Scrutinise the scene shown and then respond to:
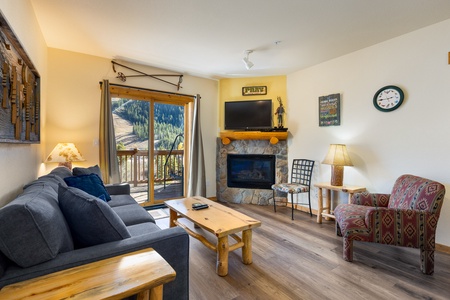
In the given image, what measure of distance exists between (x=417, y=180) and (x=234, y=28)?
257cm

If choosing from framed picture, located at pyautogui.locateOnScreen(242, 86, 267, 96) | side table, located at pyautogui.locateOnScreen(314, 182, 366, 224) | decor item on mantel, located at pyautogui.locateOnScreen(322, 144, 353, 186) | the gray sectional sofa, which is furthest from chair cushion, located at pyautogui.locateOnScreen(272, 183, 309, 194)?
the gray sectional sofa

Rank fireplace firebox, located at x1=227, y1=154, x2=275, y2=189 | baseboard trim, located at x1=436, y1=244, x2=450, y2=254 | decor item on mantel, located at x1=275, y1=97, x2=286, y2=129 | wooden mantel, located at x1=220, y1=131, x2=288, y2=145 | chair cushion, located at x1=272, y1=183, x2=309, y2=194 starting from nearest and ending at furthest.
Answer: baseboard trim, located at x1=436, y1=244, x2=450, y2=254
chair cushion, located at x1=272, y1=183, x2=309, y2=194
wooden mantel, located at x1=220, y1=131, x2=288, y2=145
decor item on mantel, located at x1=275, y1=97, x2=286, y2=129
fireplace firebox, located at x1=227, y1=154, x2=275, y2=189

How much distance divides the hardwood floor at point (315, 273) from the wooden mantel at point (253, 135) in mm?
1833

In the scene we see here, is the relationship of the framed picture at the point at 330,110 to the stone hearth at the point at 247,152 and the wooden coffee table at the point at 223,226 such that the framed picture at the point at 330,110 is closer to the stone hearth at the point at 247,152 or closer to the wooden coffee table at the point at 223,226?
the stone hearth at the point at 247,152

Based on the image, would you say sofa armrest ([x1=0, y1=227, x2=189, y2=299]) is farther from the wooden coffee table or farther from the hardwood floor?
the wooden coffee table

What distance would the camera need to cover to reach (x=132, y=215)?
2086 millimetres

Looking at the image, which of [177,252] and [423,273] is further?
[423,273]

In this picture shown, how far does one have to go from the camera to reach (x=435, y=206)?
194 centimetres

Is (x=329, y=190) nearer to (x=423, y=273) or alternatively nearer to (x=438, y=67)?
(x=423, y=273)

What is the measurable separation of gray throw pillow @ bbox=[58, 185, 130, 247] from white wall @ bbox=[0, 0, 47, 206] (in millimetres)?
640

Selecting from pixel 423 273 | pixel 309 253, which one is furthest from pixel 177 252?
pixel 423 273

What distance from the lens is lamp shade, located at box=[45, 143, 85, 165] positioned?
2.77 m

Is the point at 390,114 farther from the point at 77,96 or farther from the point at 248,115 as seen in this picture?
the point at 77,96

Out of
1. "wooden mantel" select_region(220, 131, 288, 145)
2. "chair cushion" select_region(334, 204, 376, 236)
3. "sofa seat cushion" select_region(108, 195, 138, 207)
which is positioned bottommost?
→ "chair cushion" select_region(334, 204, 376, 236)
